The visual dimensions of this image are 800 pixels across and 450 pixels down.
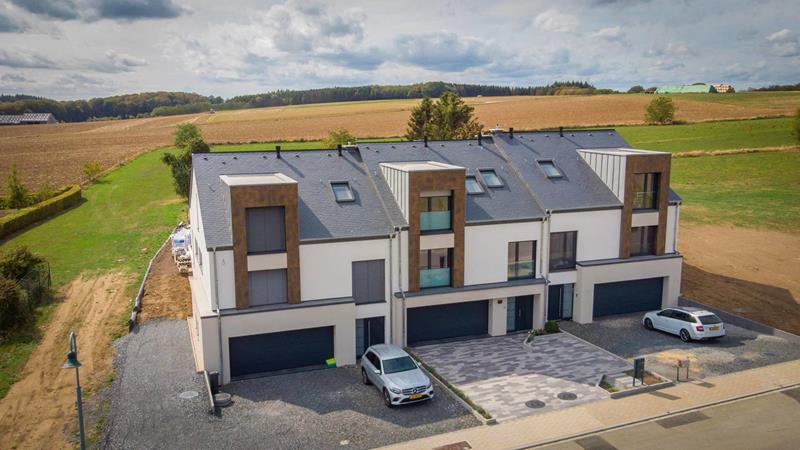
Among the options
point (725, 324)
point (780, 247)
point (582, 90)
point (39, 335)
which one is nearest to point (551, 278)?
point (725, 324)

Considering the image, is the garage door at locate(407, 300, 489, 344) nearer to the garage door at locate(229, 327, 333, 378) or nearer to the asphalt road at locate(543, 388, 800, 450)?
the garage door at locate(229, 327, 333, 378)

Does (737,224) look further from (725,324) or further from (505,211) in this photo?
(505,211)

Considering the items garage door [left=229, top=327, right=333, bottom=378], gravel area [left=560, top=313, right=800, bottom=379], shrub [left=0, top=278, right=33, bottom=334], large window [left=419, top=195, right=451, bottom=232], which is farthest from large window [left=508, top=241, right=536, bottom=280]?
shrub [left=0, top=278, right=33, bottom=334]

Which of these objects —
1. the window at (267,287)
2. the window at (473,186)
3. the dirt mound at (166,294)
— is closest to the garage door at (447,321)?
the window at (473,186)

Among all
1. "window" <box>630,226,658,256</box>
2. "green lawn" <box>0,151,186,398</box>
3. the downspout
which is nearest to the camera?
the downspout

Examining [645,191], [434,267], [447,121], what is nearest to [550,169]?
[645,191]

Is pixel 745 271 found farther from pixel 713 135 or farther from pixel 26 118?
pixel 26 118

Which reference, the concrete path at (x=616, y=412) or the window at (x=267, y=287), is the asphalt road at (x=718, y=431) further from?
the window at (x=267, y=287)
